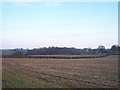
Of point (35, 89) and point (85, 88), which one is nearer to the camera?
point (35, 89)

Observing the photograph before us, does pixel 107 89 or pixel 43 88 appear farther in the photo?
pixel 107 89

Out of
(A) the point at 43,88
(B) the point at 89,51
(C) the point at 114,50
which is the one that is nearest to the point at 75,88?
(A) the point at 43,88

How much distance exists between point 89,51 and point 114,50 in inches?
868

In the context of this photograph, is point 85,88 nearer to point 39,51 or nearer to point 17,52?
point 17,52

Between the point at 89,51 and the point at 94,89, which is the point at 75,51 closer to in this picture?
the point at 89,51

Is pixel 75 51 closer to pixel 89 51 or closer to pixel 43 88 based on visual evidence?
pixel 89 51

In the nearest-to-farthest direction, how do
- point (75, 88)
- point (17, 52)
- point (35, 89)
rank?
1. point (35, 89)
2. point (75, 88)
3. point (17, 52)

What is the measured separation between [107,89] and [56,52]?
12293cm

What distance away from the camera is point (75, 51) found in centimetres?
14425

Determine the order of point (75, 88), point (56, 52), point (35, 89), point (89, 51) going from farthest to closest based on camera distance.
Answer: point (89, 51) < point (56, 52) < point (75, 88) < point (35, 89)

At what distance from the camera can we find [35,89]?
50.5 ft

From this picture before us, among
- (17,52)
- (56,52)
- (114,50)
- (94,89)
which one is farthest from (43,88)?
(114,50)

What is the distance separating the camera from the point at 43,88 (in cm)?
1584

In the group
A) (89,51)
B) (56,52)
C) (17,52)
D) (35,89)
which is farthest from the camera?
(89,51)
